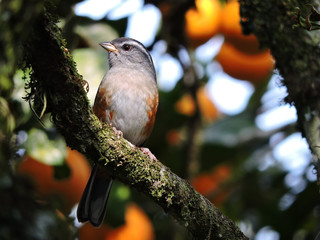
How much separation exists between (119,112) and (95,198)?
2.66ft

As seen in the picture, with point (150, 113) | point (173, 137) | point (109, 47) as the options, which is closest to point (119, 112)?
point (150, 113)

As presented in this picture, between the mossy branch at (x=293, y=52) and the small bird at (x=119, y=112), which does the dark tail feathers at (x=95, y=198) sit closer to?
the small bird at (x=119, y=112)

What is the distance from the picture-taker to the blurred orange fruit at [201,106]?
5.38 meters

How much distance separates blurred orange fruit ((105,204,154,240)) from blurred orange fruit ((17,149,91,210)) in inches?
17.9

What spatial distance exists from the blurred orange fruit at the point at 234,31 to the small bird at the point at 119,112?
0.98 meters

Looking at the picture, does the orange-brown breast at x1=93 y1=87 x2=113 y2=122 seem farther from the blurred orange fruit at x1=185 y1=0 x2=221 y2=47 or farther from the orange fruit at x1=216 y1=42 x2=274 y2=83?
the orange fruit at x1=216 y1=42 x2=274 y2=83

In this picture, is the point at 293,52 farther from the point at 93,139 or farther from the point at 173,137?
the point at 173,137

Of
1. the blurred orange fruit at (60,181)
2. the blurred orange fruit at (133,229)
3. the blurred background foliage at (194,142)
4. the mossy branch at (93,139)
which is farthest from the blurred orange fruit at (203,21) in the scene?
the mossy branch at (93,139)

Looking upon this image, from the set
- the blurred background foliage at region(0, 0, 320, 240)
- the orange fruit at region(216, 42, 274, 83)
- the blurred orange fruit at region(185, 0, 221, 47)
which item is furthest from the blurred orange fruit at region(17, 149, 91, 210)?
the orange fruit at region(216, 42, 274, 83)

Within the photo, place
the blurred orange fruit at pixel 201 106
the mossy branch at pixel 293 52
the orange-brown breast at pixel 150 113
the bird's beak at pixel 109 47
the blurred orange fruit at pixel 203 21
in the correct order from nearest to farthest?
the mossy branch at pixel 293 52, the orange-brown breast at pixel 150 113, the bird's beak at pixel 109 47, the blurred orange fruit at pixel 203 21, the blurred orange fruit at pixel 201 106

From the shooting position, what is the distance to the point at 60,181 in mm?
3918

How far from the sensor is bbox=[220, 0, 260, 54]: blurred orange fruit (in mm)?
4781

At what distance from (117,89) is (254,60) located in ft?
5.77

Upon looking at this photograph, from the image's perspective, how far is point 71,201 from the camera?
4059 mm
